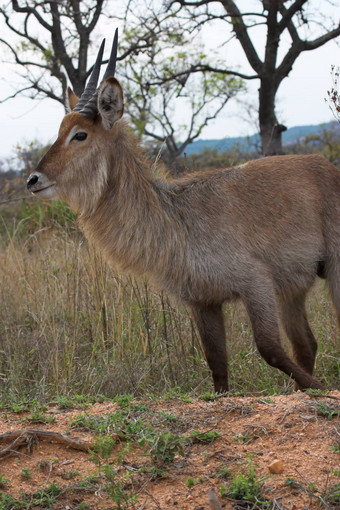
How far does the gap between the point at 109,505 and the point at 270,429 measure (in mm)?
782

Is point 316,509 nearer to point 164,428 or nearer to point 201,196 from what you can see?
point 164,428

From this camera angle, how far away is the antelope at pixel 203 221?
3.96 m

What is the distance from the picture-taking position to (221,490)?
7.41 feet

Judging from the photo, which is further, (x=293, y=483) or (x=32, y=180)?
(x=32, y=180)

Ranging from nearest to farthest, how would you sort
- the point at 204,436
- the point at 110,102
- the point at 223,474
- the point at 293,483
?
the point at 293,483, the point at 223,474, the point at 204,436, the point at 110,102

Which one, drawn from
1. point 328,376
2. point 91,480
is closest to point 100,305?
point 328,376

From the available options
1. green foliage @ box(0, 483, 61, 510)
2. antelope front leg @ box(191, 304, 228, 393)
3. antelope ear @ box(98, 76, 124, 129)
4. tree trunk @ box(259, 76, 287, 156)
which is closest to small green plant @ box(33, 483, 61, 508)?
green foliage @ box(0, 483, 61, 510)

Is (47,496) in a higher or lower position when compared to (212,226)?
lower

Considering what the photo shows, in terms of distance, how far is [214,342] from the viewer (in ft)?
14.0

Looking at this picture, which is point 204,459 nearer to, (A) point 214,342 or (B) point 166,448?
(B) point 166,448

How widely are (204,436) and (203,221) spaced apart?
1.70 metres

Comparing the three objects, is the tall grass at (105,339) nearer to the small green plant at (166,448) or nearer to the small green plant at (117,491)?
the small green plant at (166,448)

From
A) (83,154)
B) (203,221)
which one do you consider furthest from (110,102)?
(203,221)

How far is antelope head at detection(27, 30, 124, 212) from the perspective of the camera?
4.03 metres
